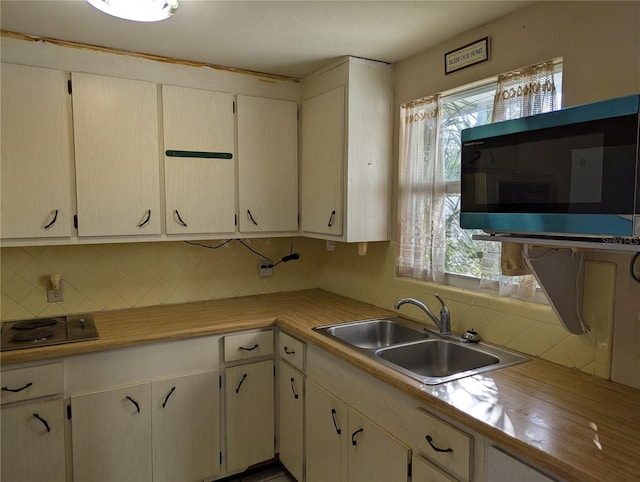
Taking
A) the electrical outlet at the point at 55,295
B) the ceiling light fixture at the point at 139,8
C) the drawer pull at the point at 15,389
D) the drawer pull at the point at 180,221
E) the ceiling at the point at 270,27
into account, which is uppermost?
the ceiling at the point at 270,27

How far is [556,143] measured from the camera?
117 cm

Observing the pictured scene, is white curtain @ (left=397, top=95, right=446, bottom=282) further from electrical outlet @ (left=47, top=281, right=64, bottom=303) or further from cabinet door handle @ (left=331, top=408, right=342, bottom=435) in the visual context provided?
electrical outlet @ (left=47, top=281, right=64, bottom=303)

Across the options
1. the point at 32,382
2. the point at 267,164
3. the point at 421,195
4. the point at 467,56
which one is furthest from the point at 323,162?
the point at 32,382

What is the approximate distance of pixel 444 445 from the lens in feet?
4.43

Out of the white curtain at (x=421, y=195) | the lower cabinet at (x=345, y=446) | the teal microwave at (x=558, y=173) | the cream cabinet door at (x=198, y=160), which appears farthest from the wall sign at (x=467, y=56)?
the lower cabinet at (x=345, y=446)

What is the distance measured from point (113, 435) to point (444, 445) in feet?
4.91

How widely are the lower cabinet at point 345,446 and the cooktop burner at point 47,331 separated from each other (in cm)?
108

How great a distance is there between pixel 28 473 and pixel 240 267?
147cm

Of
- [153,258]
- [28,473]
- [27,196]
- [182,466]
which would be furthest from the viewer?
[153,258]

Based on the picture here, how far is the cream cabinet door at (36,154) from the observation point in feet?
6.49

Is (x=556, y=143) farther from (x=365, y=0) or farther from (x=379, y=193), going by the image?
(x=379, y=193)

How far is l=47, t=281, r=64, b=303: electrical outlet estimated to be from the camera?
2.31 metres

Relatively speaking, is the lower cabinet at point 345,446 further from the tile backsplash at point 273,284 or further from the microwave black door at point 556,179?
the microwave black door at point 556,179

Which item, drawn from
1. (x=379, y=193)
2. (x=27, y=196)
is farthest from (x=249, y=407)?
(x=27, y=196)
